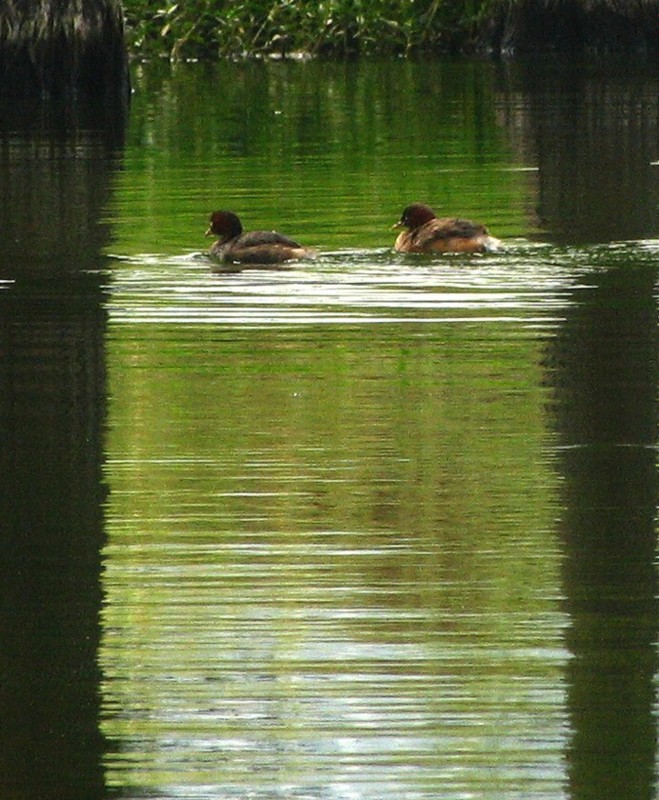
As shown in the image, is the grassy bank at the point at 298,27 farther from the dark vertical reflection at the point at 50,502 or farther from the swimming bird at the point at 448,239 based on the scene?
the swimming bird at the point at 448,239

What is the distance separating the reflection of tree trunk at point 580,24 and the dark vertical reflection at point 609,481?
2214cm

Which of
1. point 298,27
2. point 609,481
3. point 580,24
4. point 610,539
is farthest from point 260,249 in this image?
point 298,27

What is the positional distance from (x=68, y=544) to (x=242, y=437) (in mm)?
1431

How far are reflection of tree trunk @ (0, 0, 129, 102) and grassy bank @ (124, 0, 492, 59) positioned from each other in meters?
10.6

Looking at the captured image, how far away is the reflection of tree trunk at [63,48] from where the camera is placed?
91.2 ft

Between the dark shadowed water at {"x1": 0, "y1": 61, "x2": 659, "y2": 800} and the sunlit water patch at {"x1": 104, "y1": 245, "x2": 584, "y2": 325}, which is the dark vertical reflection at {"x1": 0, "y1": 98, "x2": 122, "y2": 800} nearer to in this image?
the dark shadowed water at {"x1": 0, "y1": 61, "x2": 659, "y2": 800}

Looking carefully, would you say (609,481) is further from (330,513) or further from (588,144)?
(588,144)

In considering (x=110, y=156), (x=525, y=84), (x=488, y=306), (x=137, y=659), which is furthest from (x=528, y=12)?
(x=137, y=659)

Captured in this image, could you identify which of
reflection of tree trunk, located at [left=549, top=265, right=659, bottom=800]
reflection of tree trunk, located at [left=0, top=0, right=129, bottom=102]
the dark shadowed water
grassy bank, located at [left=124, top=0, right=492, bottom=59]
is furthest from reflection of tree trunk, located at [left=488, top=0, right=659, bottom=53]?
reflection of tree trunk, located at [left=549, top=265, right=659, bottom=800]

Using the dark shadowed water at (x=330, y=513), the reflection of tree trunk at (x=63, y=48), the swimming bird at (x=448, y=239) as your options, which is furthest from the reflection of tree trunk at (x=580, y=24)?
the swimming bird at (x=448, y=239)

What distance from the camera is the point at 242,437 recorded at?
313 inches

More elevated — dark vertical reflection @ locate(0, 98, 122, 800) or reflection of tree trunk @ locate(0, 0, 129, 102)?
reflection of tree trunk @ locate(0, 0, 129, 102)

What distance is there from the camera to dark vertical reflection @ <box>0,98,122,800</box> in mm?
4996

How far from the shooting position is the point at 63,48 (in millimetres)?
28266
